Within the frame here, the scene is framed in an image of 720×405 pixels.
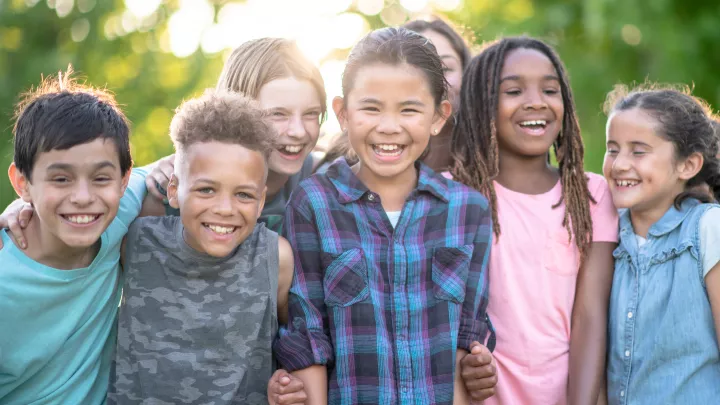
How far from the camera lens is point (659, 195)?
327 centimetres

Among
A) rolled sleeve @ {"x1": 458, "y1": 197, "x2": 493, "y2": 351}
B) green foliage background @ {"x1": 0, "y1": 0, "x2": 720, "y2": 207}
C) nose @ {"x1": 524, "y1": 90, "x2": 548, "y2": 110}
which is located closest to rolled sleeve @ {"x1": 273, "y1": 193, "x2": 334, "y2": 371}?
rolled sleeve @ {"x1": 458, "y1": 197, "x2": 493, "y2": 351}

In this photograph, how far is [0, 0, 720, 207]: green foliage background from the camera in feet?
23.2

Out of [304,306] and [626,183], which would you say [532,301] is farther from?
[304,306]

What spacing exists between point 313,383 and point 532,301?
3.09 feet

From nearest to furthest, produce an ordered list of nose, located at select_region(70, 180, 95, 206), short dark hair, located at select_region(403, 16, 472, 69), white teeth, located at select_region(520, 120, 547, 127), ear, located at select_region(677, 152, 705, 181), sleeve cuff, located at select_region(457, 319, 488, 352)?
nose, located at select_region(70, 180, 95, 206) < sleeve cuff, located at select_region(457, 319, 488, 352) < ear, located at select_region(677, 152, 705, 181) < white teeth, located at select_region(520, 120, 547, 127) < short dark hair, located at select_region(403, 16, 472, 69)

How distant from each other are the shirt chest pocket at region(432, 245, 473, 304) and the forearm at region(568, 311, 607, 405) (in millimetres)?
562

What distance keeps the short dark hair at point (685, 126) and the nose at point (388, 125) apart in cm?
98

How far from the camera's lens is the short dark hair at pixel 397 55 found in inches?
124

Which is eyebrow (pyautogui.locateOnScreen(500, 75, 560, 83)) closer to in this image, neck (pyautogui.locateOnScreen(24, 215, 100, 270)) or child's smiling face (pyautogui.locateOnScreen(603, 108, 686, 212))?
child's smiling face (pyautogui.locateOnScreen(603, 108, 686, 212))

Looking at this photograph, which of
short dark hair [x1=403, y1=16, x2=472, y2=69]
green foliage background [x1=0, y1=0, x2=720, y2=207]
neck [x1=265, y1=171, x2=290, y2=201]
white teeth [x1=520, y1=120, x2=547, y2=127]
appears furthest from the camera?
green foliage background [x1=0, y1=0, x2=720, y2=207]

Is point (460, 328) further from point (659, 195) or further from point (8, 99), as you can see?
point (8, 99)

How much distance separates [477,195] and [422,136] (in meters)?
0.32

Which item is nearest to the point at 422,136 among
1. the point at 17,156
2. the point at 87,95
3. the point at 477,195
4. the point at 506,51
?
the point at 477,195

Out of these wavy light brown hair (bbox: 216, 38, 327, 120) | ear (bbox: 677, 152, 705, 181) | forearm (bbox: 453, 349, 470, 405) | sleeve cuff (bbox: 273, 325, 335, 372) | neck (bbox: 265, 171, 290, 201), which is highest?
wavy light brown hair (bbox: 216, 38, 327, 120)
